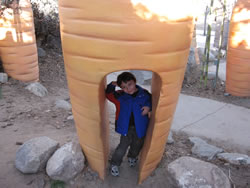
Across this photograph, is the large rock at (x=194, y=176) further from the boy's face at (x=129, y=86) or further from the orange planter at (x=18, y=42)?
the orange planter at (x=18, y=42)

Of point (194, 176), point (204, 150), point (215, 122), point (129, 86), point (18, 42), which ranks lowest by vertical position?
point (215, 122)

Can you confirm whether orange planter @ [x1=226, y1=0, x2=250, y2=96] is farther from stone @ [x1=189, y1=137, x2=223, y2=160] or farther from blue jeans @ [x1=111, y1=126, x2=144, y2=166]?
blue jeans @ [x1=111, y1=126, x2=144, y2=166]

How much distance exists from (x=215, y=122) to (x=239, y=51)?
5.61 feet

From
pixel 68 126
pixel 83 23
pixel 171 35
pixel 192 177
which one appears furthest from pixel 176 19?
pixel 68 126

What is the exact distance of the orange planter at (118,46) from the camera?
5.50 feet

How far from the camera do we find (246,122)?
4258 millimetres

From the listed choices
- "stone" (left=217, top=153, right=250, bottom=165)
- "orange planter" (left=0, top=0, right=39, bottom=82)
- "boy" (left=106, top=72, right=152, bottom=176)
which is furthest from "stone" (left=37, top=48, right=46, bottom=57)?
"stone" (left=217, top=153, right=250, bottom=165)

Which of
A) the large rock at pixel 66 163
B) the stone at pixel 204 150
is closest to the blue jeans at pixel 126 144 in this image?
the large rock at pixel 66 163

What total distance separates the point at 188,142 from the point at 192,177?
3.75ft

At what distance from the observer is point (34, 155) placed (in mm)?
2402

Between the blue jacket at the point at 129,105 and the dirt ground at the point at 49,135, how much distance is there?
53 centimetres

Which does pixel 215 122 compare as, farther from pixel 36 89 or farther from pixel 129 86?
pixel 36 89

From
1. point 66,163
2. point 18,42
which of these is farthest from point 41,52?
point 66,163

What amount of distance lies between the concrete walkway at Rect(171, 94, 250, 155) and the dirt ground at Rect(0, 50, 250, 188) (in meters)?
0.37
